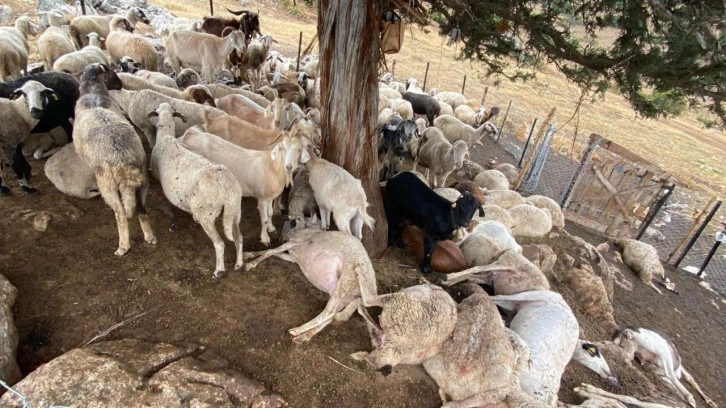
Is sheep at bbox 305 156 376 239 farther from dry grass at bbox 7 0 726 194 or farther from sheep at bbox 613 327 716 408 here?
dry grass at bbox 7 0 726 194

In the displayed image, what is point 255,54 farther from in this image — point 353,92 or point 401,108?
point 353,92

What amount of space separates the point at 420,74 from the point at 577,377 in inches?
1012

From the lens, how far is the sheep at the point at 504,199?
9.52 meters

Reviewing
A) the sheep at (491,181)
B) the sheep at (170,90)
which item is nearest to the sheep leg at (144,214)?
the sheep at (170,90)

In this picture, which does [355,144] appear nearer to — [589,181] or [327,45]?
[327,45]

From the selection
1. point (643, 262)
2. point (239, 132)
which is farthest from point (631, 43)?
point (643, 262)

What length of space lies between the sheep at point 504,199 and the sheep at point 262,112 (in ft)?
16.6

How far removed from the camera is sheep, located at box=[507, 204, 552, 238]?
28.8 ft

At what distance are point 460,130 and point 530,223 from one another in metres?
5.72

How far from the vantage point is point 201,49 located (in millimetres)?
10805

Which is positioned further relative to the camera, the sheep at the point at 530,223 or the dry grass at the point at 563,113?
the dry grass at the point at 563,113

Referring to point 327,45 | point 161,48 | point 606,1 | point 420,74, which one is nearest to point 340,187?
point 327,45

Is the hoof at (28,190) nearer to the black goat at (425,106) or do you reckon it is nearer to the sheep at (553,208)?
the sheep at (553,208)

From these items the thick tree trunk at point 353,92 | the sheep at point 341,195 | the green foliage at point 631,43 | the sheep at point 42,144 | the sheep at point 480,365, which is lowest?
the sheep at point 480,365
